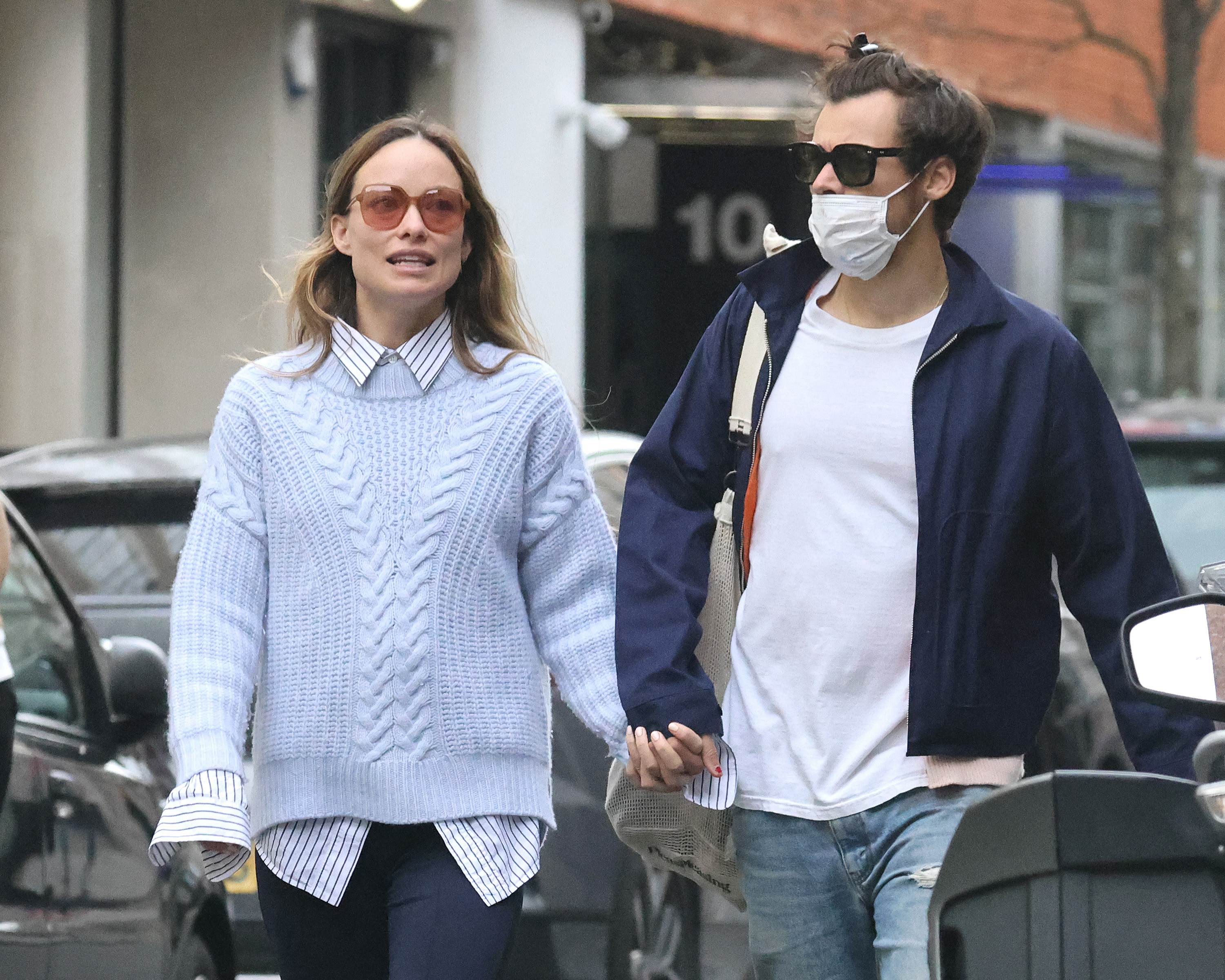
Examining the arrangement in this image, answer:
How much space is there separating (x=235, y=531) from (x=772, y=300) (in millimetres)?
855

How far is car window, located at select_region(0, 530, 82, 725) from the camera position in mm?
4605

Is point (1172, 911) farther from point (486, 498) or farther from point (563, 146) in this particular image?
point (563, 146)

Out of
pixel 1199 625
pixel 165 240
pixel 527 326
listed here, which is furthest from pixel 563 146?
pixel 1199 625

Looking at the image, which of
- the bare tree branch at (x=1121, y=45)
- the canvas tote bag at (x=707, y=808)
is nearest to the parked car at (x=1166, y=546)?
the canvas tote bag at (x=707, y=808)

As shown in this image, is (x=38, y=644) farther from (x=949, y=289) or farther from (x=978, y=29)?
(x=978, y=29)

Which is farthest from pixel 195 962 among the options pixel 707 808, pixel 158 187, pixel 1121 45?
pixel 1121 45

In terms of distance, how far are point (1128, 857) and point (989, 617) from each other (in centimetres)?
89

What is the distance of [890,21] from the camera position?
725 inches

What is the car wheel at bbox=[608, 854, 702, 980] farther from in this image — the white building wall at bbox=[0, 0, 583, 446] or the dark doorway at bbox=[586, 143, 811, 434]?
A: the dark doorway at bbox=[586, 143, 811, 434]

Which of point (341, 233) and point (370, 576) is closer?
point (370, 576)

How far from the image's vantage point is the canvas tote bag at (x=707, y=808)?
11.0 feet

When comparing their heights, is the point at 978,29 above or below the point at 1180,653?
above

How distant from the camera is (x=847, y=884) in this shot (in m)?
3.25

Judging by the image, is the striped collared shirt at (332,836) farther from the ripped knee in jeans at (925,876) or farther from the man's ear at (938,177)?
the man's ear at (938,177)
